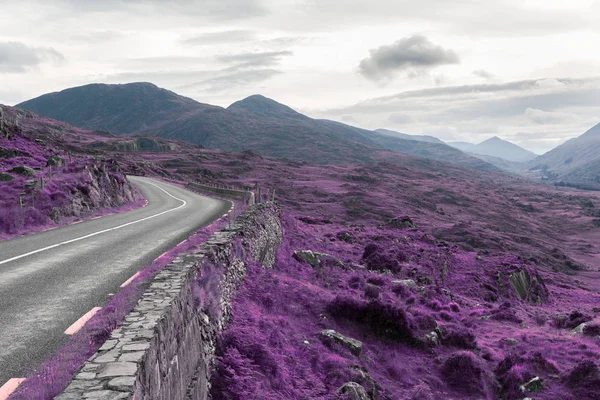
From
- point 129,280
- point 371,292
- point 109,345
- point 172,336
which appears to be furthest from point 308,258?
point 109,345

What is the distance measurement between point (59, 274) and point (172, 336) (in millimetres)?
6372

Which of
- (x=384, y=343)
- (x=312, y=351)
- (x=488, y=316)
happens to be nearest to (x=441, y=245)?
(x=488, y=316)

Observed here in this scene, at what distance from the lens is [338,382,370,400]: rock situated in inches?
429

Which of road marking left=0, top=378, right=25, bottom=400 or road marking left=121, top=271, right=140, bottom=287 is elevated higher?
road marking left=121, top=271, right=140, bottom=287

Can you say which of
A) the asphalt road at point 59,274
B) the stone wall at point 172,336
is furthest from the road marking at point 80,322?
the stone wall at point 172,336

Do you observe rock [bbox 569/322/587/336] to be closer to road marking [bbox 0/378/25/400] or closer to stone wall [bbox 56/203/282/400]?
stone wall [bbox 56/203/282/400]

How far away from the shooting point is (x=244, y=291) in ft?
43.9

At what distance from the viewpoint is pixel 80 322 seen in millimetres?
7871

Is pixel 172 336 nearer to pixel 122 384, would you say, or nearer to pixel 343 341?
pixel 122 384

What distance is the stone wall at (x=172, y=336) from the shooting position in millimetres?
4840

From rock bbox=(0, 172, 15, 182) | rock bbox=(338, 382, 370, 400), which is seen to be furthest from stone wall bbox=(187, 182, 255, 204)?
rock bbox=(338, 382, 370, 400)

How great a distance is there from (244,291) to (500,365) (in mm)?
11950

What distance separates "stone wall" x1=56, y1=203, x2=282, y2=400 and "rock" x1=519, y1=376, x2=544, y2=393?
1176 cm

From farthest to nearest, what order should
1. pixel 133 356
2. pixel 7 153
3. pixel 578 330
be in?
pixel 7 153 → pixel 578 330 → pixel 133 356
